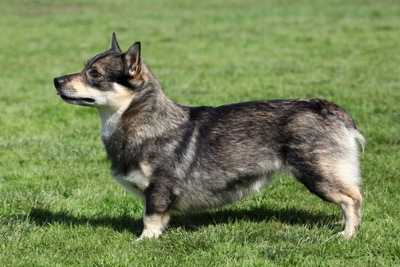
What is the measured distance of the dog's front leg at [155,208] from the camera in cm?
576

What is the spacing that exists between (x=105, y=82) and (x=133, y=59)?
1.07ft

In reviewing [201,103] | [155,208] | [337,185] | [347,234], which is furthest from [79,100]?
[201,103]

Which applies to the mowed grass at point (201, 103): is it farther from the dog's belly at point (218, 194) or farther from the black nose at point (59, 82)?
the black nose at point (59, 82)

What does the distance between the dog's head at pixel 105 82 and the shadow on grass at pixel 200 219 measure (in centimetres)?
124

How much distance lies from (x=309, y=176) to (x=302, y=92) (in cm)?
752

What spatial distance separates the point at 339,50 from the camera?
19.2m

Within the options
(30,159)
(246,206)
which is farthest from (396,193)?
(30,159)

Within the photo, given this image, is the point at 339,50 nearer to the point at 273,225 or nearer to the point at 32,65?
the point at 32,65

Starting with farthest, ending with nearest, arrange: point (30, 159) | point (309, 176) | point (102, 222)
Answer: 1. point (30, 159)
2. point (102, 222)
3. point (309, 176)

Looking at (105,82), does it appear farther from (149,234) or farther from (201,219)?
(201,219)

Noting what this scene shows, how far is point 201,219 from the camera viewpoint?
21.4 ft

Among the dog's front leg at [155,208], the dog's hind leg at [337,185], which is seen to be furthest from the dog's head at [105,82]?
the dog's hind leg at [337,185]

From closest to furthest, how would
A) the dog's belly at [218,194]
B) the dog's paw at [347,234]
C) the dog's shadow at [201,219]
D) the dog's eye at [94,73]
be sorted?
the dog's paw at [347,234]
the dog's eye at [94,73]
the dog's belly at [218,194]
the dog's shadow at [201,219]

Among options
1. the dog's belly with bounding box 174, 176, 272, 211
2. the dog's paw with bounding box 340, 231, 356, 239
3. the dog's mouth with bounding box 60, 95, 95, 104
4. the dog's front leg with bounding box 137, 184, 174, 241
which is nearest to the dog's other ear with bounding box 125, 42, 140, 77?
the dog's mouth with bounding box 60, 95, 95, 104
